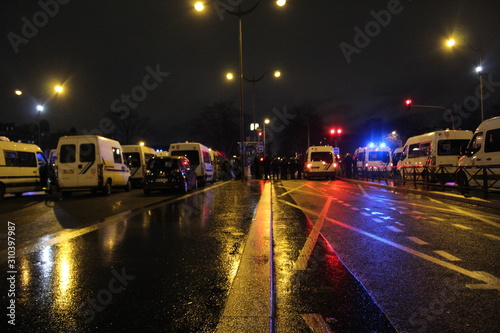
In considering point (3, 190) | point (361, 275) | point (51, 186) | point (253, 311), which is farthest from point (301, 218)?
point (51, 186)

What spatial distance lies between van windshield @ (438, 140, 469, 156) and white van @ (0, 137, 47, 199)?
19.4 meters

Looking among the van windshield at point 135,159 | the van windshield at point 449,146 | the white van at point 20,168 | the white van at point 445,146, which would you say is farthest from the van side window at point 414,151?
the white van at point 20,168

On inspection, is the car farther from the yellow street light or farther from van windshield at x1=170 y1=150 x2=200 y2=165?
the yellow street light

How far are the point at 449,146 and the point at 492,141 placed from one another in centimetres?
529

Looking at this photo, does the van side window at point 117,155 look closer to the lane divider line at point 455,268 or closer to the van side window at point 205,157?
the van side window at point 205,157

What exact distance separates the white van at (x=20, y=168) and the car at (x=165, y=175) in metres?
5.39

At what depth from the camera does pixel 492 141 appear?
13.0 metres

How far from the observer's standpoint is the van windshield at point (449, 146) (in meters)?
18.1

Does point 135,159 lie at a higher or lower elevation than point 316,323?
higher

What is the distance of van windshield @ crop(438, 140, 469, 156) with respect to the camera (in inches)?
712

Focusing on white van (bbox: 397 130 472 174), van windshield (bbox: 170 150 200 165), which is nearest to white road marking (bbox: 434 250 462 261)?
white van (bbox: 397 130 472 174)

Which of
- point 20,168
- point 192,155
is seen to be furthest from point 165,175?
point 20,168

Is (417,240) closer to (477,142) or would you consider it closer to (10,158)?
(477,142)

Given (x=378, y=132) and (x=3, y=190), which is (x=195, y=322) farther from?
(x=378, y=132)
